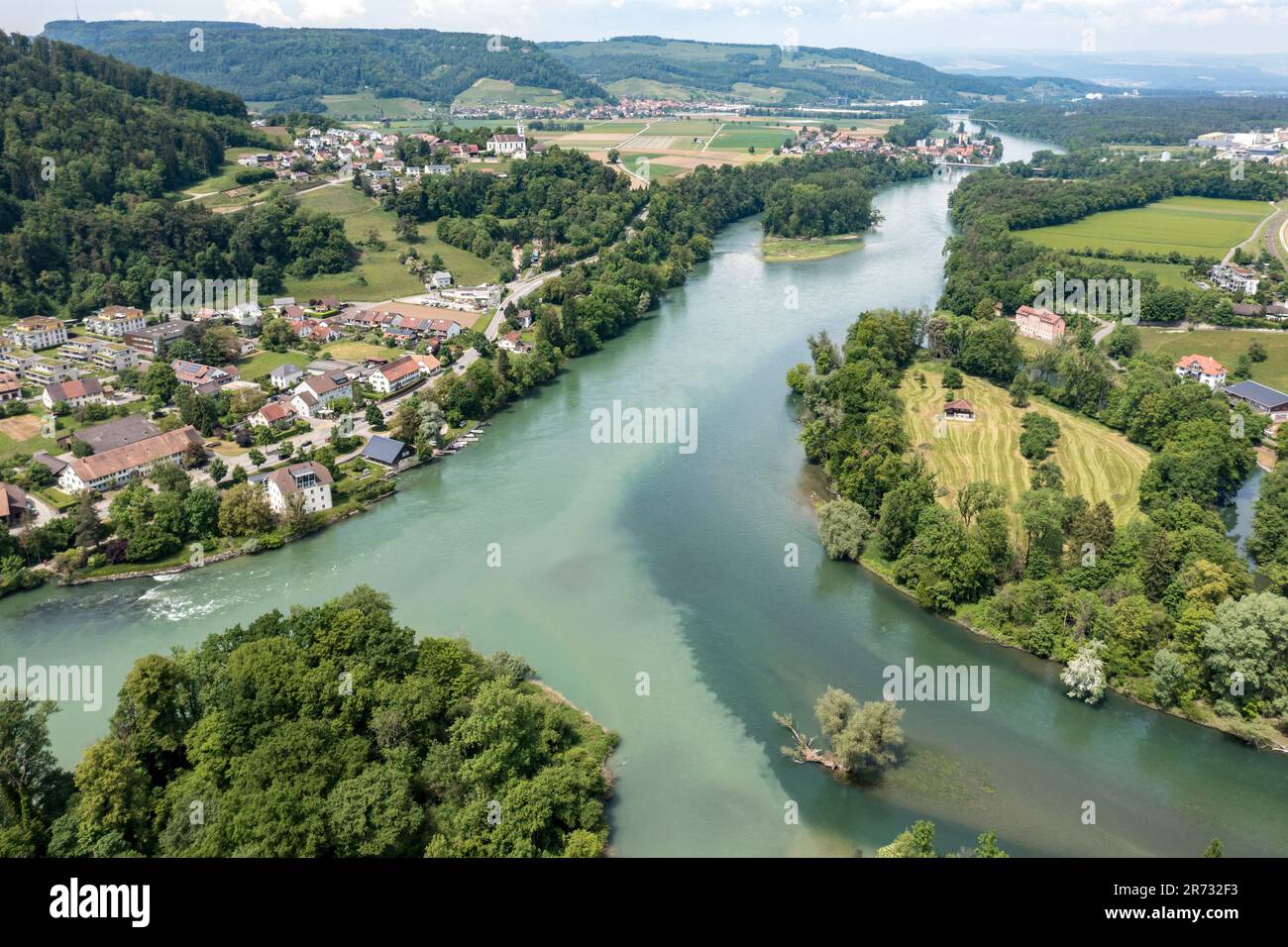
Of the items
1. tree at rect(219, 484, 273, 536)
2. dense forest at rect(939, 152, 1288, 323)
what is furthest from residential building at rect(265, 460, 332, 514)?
dense forest at rect(939, 152, 1288, 323)

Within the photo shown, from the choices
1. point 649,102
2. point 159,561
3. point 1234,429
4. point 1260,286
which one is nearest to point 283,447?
point 159,561

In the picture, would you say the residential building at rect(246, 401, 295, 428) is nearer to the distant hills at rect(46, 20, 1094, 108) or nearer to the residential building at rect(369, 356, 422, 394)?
the residential building at rect(369, 356, 422, 394)

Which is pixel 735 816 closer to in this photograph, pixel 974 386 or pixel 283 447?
pixel 283 447

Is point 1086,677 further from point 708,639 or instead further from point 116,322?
point 116,322

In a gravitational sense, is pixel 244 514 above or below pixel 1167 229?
below

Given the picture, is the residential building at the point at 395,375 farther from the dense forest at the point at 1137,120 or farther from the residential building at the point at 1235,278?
the dense forest at the point at 1137,120

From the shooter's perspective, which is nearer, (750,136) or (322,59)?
(750,136)

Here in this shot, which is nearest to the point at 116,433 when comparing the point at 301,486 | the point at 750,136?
the point at 301,486
